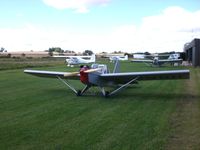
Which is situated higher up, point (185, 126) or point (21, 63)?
point (185, 126)

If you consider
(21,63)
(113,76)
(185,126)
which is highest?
(113,76)

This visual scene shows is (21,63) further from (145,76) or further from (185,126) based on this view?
(185,126)

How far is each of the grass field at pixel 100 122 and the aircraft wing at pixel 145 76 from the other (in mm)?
825

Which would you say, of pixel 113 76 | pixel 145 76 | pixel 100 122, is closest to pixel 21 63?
pixel 113 76

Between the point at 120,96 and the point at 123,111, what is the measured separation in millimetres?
3572

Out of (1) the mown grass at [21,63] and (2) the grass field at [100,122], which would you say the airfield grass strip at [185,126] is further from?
(1) the mown grass at [21,63]

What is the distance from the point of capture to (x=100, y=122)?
8.67 metres

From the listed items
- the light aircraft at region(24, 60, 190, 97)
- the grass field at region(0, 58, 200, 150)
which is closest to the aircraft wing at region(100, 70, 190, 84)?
the light aircraft at region(24, 60, 190, 97)

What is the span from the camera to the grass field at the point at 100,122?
21.8 feet

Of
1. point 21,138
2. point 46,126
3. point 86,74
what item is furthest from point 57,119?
point 86,74

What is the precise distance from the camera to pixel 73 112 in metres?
10.1

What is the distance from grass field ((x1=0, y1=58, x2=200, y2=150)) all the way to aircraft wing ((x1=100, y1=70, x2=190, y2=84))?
32.5 inches

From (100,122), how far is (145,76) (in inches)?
206

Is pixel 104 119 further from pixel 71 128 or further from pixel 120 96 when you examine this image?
pixel 120 96
